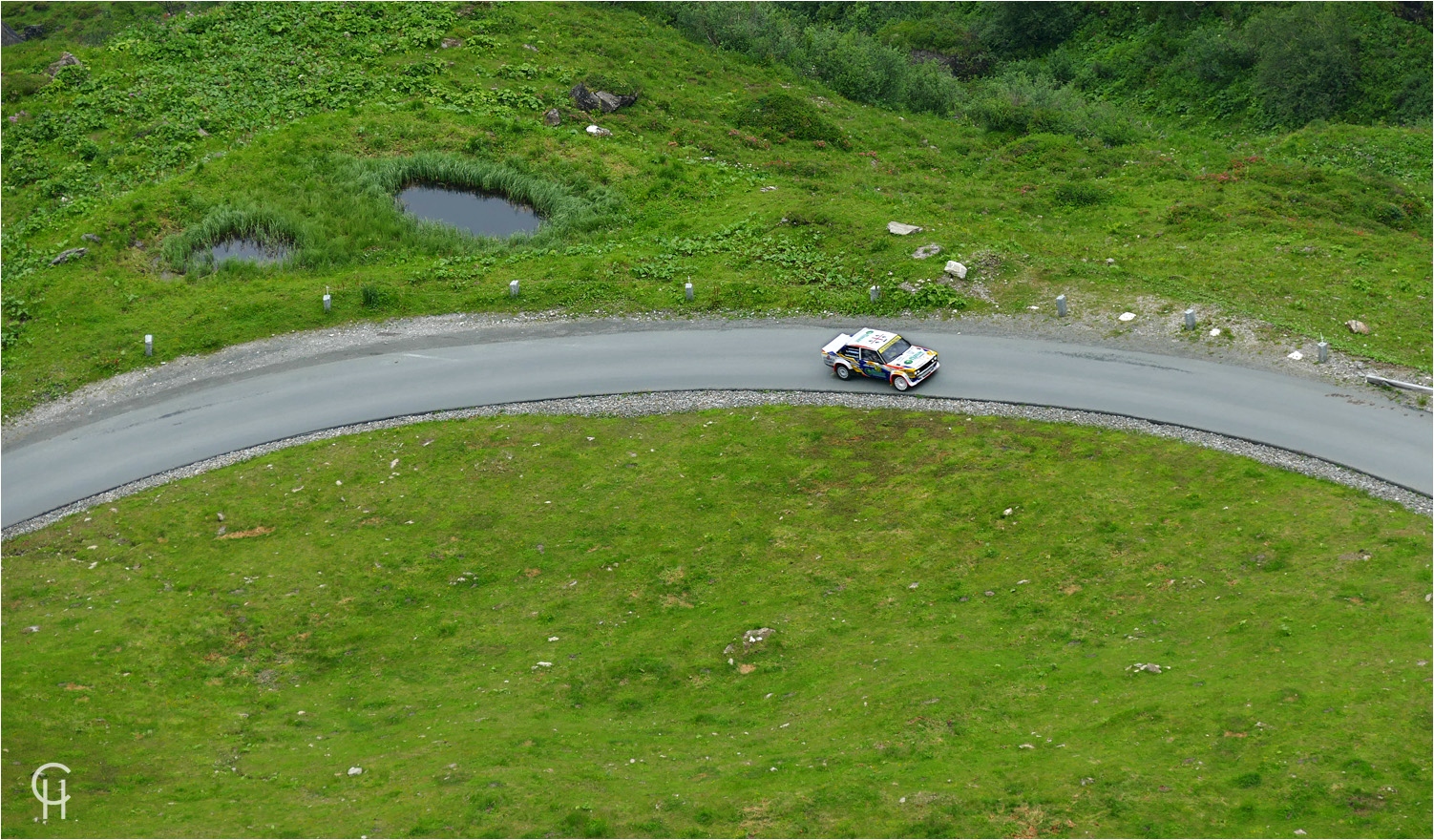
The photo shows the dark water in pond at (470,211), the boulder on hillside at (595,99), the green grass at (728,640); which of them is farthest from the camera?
the boulder on hillside at (595,99)

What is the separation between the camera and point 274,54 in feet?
244

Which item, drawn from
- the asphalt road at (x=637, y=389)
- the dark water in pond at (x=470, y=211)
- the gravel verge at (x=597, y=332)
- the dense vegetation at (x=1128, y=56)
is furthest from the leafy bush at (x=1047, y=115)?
the dark water in pond at (x=470, y=211)

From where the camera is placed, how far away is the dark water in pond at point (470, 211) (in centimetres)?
6400

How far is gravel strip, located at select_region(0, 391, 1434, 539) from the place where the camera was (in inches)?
1606

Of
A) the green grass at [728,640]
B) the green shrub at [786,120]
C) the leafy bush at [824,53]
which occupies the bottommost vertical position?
the green grass at [728,640]

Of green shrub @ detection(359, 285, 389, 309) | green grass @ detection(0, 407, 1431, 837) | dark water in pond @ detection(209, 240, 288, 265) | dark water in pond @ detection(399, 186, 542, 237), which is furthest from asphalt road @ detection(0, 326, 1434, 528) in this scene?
dark water in pond @ detection(399, 186, 542, 237)

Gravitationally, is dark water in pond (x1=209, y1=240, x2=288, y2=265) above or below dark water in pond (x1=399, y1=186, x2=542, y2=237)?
below

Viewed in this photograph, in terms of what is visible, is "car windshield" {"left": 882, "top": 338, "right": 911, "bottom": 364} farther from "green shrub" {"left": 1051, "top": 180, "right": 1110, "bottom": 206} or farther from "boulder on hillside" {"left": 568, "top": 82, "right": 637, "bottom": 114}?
"boulder on hillside" {"left": 568, "top": 82, "right": 637, "bottom": 114}

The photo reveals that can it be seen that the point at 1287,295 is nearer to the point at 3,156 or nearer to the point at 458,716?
the point at 458,716

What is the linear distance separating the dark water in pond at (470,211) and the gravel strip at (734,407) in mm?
18180

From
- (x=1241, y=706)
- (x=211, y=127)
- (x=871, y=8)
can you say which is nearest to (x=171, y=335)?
(x=211, y=127)

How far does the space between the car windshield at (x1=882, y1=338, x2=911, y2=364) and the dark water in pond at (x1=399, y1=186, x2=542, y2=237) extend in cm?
2412

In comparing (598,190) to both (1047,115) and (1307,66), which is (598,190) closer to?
(1047,115)

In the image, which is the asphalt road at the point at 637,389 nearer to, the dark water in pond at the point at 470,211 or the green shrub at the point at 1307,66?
the dark water in pond at the point at 470,211
